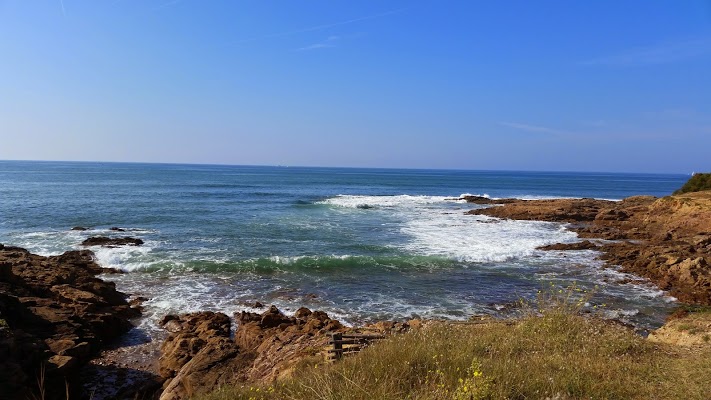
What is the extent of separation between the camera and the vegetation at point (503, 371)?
15.4 feet

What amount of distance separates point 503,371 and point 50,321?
11.5 m

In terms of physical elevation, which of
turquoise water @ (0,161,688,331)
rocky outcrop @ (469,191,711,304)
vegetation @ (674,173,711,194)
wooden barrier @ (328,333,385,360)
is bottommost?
turquoise water @ (0,161,688,331)

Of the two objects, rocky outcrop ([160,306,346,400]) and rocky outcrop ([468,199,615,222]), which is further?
rocky outcrop ([468,199,615,222])

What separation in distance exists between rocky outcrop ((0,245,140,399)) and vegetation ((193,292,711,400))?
5.29 meters

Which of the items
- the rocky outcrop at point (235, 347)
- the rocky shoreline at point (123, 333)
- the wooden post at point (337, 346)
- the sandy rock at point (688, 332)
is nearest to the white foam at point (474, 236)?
the rocky shoreline at point (123, 333)

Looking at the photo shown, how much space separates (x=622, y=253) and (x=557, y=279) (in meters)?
7.38

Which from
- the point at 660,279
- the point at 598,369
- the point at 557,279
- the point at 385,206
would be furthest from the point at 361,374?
the point at 385,206

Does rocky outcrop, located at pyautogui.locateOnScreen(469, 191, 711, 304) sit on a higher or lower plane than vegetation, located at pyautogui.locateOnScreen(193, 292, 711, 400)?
lower

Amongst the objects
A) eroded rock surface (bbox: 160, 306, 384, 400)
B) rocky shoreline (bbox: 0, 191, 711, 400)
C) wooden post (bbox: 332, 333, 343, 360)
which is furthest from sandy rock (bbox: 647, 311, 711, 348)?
wooden post (bbox: 332, 333, 343, 360)

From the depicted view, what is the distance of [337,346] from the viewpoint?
6.82 m

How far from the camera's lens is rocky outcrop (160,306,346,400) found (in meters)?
8.16

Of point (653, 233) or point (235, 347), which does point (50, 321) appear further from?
point (653, 233)

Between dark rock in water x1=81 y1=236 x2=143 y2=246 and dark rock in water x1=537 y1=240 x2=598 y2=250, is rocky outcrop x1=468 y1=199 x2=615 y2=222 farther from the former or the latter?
dark rock in water x1=81 y1=236 x2=143 y2=246

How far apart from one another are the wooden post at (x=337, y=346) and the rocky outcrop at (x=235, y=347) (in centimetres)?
44
